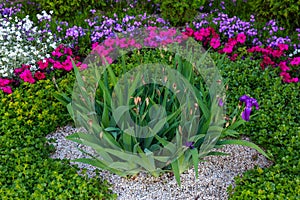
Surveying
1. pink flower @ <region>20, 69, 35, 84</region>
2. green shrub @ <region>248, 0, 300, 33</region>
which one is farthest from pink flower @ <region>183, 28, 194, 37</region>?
pink flower @ <region>20, 69, 35, 84</region>

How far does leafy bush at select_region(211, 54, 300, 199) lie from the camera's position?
3.22 m

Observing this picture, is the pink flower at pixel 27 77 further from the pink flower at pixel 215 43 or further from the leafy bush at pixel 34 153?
the pink flower at pixel 215 43

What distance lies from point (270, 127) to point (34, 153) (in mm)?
2034

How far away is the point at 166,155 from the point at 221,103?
0.56 metres

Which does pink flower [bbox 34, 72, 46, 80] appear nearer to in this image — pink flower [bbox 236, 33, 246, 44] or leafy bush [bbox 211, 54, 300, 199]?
leafy bush [bbox 211, 54, 300, 199]

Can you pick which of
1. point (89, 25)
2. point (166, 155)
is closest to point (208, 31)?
point (89, 25)

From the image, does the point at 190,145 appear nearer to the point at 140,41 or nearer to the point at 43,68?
the point at 43,68

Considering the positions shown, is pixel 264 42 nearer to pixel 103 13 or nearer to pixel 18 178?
pixel 103 13

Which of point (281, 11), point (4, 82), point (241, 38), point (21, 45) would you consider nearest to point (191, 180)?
point (4, 82)

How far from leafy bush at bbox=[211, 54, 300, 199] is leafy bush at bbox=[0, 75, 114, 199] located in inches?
43.6

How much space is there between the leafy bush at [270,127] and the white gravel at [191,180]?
15cm

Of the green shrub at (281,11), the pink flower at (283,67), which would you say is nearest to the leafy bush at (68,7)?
the green shrub at (281,11)

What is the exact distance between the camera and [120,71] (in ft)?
14.9

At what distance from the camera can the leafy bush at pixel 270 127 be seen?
322 cm
